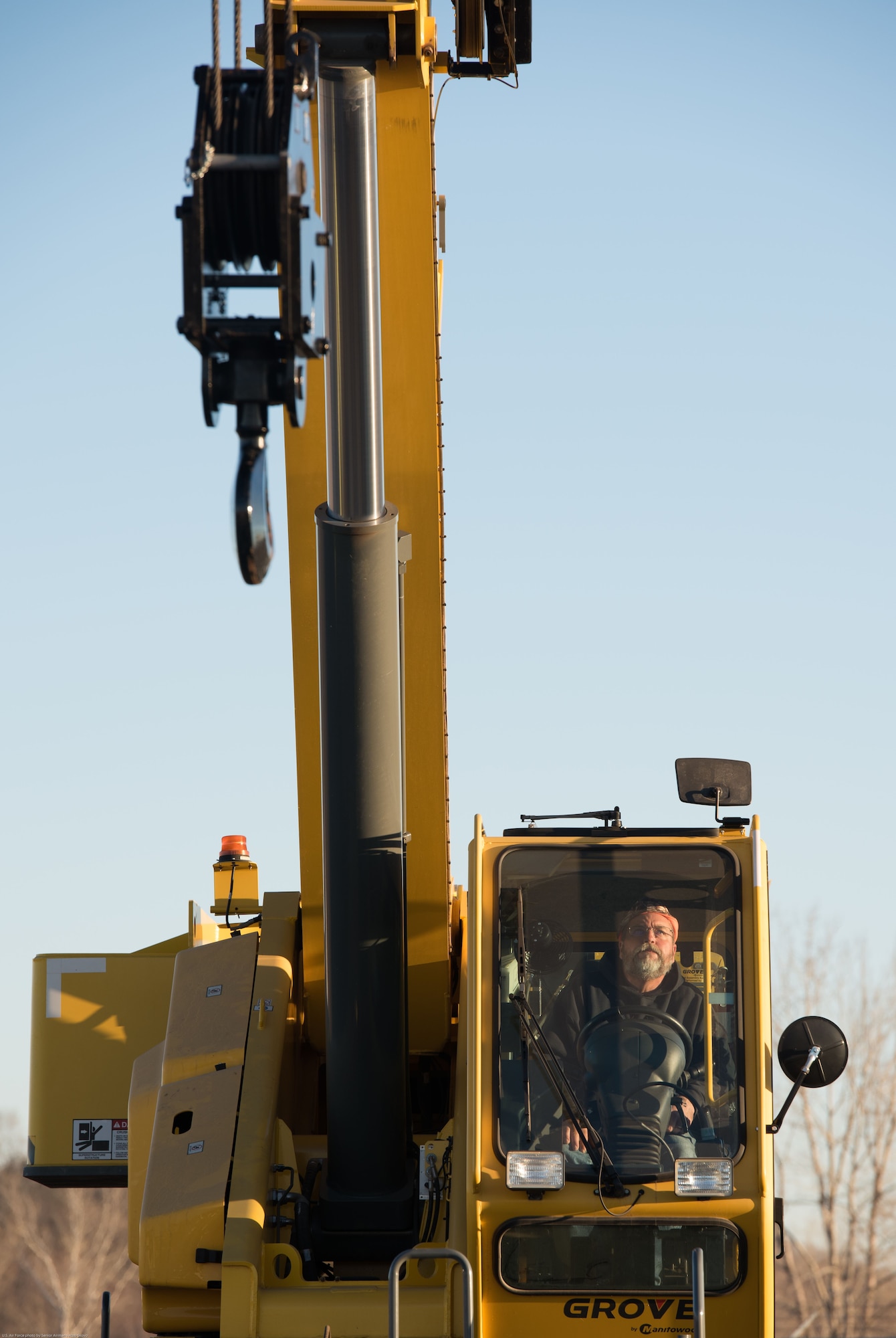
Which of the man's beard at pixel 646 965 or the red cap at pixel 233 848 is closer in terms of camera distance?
the man's beard at pixel 646 965

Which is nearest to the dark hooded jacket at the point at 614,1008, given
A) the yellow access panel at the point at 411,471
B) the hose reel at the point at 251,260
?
the yellow access panel at the point at 411,471

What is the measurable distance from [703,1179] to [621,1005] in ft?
1.99

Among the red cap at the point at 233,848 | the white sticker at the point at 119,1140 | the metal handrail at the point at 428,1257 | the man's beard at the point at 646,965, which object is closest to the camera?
the metal handrail at the point at 428,1257

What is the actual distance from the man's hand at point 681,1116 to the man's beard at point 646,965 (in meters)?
0.41

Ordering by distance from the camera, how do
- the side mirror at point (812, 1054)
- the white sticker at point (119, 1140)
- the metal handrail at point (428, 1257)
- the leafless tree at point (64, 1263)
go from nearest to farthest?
the metal handrail at point (428, 1257) < the side mirror at point (812, 1054) < the white sticker at point (119, 1140) < the leafless tree at point (64, 1263)

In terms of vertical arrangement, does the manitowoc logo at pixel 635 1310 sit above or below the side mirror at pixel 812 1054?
below

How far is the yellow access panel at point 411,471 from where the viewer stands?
6418 millimetres

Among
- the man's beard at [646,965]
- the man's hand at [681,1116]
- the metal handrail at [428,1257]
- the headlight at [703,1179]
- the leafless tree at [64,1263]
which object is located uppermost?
the man's beard at [646,965]

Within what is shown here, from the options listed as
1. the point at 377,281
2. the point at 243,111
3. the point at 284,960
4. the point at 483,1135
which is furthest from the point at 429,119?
the point at 483,1135

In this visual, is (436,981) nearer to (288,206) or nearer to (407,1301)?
(407,1301)

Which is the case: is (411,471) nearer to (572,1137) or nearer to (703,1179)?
(572,1137)

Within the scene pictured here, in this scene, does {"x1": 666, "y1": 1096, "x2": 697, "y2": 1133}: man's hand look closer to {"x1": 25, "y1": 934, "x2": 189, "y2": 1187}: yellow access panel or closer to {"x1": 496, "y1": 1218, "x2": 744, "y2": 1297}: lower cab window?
{"x1": 496, "y1": 1218, "x2": 744, "y2": 1297}: lower cab window

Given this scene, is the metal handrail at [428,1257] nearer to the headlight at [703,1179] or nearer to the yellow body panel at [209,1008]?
the headlight at [703,1179]

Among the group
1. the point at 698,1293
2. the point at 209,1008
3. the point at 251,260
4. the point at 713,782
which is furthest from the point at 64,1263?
the point at 251,260
